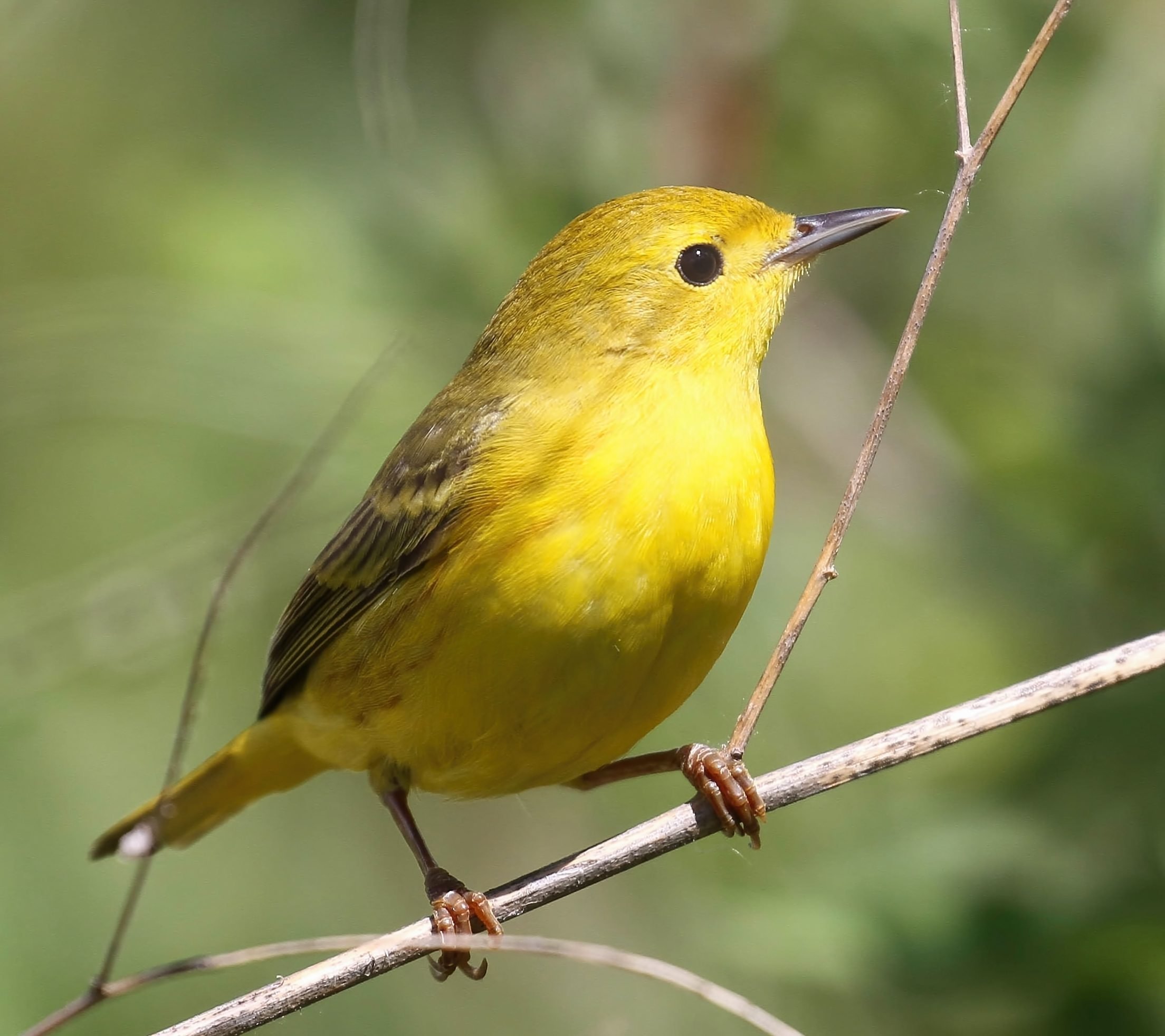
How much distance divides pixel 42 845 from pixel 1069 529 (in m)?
3.63

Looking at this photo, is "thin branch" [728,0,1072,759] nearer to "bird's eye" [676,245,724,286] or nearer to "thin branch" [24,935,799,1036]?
"thin branch" [24,935,799,1036]

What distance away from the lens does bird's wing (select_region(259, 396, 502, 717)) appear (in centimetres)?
377

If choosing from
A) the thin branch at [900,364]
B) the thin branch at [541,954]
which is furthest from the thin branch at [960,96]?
the thin branch at [541,954]

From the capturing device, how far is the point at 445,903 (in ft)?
12.0

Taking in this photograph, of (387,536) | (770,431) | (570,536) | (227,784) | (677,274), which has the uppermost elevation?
(770,431)

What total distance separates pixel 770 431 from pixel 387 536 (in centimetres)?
183

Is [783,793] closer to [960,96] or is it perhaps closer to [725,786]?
[725,786]

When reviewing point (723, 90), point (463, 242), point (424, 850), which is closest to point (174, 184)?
point (463, 242)

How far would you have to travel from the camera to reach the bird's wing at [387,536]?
3766 millimetres

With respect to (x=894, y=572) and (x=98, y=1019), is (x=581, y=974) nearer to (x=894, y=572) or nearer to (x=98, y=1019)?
(x=98, y=1019)

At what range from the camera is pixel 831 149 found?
4.70 m

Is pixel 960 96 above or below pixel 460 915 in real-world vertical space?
above

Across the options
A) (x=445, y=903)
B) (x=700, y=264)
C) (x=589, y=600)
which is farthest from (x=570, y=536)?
(x=445, y=903)

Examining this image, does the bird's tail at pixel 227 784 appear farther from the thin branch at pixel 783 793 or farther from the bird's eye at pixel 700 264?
the bird's eye at pixel 700 264
